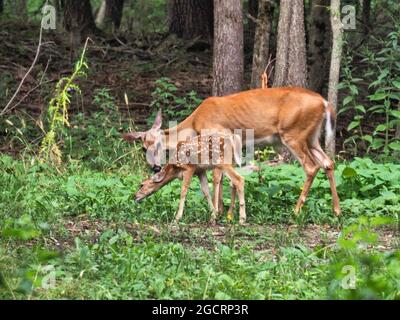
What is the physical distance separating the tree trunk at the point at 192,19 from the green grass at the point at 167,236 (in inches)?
264

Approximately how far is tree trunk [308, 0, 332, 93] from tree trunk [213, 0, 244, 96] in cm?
→ 201

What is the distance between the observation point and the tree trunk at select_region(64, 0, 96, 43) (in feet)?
61.6

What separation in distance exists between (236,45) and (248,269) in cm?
767

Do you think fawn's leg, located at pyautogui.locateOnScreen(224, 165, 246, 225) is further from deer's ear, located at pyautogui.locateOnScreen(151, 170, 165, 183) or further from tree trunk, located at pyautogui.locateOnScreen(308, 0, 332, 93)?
tree trunk, located at pyautogui.locateOnScreen(308, 0, 332, 93)

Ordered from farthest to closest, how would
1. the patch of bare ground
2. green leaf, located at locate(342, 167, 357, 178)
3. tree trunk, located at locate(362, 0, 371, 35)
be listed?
tree trunk, located at locate(362, 0, 371, 35) → green leaf, located at locate(342, 167, 357, 178) → the patch of bare ground

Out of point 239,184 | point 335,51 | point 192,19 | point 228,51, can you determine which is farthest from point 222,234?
point 192,19

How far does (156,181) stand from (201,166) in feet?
→ 1.56

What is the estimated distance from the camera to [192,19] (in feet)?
62.9

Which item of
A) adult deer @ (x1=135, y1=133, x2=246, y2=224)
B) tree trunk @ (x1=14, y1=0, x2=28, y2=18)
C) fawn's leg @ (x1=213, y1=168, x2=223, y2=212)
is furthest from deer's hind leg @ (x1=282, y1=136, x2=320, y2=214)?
tree trunk @ (x1=14, y1=0, x2=28, y2=18)

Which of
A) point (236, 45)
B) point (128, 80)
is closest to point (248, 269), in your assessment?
point (236, 45)

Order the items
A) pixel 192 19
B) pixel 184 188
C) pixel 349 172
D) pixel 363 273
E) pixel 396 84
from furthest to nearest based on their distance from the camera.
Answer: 1. pixel 192 19
2. pixel 396 84
3. pixel 349 172
4. pixel 184 188
5. pixel 363 273

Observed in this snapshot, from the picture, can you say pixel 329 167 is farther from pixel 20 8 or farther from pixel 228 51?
pixel 20 8

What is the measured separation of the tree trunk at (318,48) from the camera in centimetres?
1600
